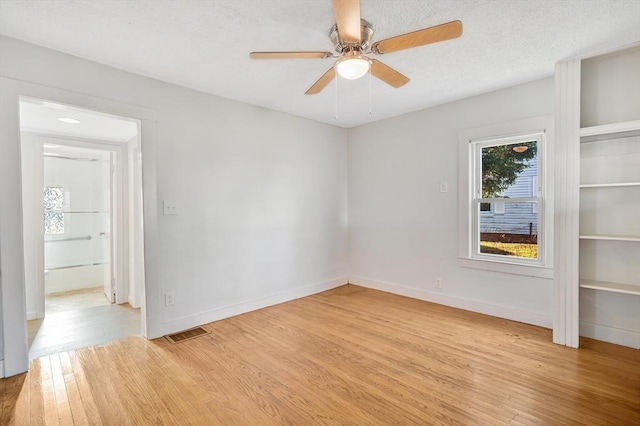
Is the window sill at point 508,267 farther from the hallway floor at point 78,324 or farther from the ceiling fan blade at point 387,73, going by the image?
the hallway floor at point 78,324

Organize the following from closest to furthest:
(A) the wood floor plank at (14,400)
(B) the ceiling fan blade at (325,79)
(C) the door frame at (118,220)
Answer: (A) the wood floor plank at (14,400), (B) the ceiling fan blade at (325,79), (C) the door frame at (118,220)

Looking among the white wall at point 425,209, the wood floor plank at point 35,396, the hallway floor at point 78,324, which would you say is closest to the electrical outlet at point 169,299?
the hallway floor at point 78,324

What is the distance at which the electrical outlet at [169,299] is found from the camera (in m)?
3.08

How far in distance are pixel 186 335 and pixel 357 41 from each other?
3.04 metres

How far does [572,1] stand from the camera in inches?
75.6

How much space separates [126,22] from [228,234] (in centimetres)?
219

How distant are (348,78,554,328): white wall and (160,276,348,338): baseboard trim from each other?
25.8 inches

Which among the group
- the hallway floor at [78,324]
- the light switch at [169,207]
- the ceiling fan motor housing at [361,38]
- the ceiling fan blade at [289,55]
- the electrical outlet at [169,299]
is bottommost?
the hallway floor at [78,324]

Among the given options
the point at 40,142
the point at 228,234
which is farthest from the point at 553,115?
the point at 40,142

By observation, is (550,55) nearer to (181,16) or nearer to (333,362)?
(181,16)

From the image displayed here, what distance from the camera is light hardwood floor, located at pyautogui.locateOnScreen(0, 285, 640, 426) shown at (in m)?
1.85

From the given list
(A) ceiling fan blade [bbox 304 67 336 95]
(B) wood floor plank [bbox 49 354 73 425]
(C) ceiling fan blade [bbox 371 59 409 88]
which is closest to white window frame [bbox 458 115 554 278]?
(C) ceiling fan blade [bbox 371 59 409 88]

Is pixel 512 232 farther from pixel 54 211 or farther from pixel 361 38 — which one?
pixel 54 211

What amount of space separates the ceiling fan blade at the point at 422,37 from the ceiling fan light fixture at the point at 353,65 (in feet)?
0.41
